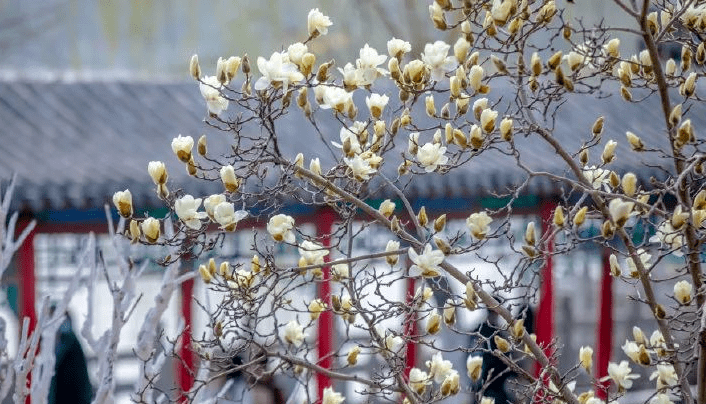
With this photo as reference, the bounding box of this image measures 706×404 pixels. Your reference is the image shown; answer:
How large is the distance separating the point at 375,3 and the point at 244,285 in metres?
10.9

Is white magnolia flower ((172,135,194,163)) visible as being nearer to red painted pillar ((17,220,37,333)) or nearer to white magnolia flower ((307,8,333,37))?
white magnolia flower ((307,8,333,37))

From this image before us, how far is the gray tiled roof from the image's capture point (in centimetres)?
618

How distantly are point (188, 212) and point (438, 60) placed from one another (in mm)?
636

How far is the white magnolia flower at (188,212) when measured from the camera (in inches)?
86.8

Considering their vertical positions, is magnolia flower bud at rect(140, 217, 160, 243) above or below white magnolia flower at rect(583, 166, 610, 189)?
below

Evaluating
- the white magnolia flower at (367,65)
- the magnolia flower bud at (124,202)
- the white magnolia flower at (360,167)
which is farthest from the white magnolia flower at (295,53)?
the magnolia flower bud at (124,202)

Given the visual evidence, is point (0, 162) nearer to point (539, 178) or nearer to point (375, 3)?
point (539, 178)

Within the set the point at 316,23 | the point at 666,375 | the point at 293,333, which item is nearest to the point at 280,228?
the point at 316,23

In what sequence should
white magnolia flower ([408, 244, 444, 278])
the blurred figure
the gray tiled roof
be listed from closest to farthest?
white magnolia flower ([408, 244, 444, 278])
the gray tiled roof
the blurred figure

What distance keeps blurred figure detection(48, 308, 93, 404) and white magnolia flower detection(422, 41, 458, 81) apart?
460 cm

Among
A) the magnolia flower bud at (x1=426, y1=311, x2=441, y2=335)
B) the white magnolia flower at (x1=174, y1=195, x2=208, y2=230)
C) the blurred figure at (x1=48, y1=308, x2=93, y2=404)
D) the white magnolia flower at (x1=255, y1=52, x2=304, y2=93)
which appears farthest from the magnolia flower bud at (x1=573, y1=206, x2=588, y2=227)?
the blurred figure at (x1=48, y1=308, x2=93, y2=404)

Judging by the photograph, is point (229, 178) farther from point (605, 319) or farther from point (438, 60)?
point (605, 319)

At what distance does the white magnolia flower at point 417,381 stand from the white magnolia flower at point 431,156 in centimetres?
53

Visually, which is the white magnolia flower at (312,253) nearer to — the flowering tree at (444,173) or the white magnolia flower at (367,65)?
the flowering tree at (444,173)
